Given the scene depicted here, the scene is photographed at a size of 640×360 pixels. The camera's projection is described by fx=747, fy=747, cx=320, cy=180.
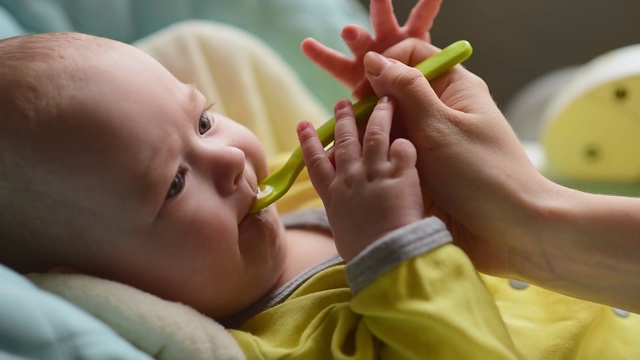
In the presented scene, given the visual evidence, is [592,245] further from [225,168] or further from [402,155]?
[225,168]

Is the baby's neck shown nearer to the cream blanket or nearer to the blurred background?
the cream blanket

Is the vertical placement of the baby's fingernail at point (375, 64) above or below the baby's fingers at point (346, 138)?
above

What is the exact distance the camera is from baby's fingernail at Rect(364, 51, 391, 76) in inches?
30.1

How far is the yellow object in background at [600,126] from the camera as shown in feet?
3.73

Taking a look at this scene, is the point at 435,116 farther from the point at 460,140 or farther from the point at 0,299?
the point at 0,299

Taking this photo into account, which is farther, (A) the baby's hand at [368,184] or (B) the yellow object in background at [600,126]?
(B) the yellow object in background at [600,126]

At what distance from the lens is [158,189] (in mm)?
712

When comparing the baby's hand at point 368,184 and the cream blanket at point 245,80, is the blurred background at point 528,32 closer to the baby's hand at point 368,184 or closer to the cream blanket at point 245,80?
the cream blanket at point 245,80

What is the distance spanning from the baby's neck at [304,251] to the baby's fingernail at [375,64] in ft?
0.75

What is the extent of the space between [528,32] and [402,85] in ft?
4.08

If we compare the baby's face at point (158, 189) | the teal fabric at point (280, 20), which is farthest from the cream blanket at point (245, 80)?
the baby's face at point (158, 189)

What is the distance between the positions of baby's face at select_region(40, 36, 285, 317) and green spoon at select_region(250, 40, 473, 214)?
21 mm

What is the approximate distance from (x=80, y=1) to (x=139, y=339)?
750 mm

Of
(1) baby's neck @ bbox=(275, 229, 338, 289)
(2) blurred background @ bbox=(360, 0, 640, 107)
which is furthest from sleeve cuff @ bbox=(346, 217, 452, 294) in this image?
(2) blurred background @ bbox=(360, 0, 640, 107)
